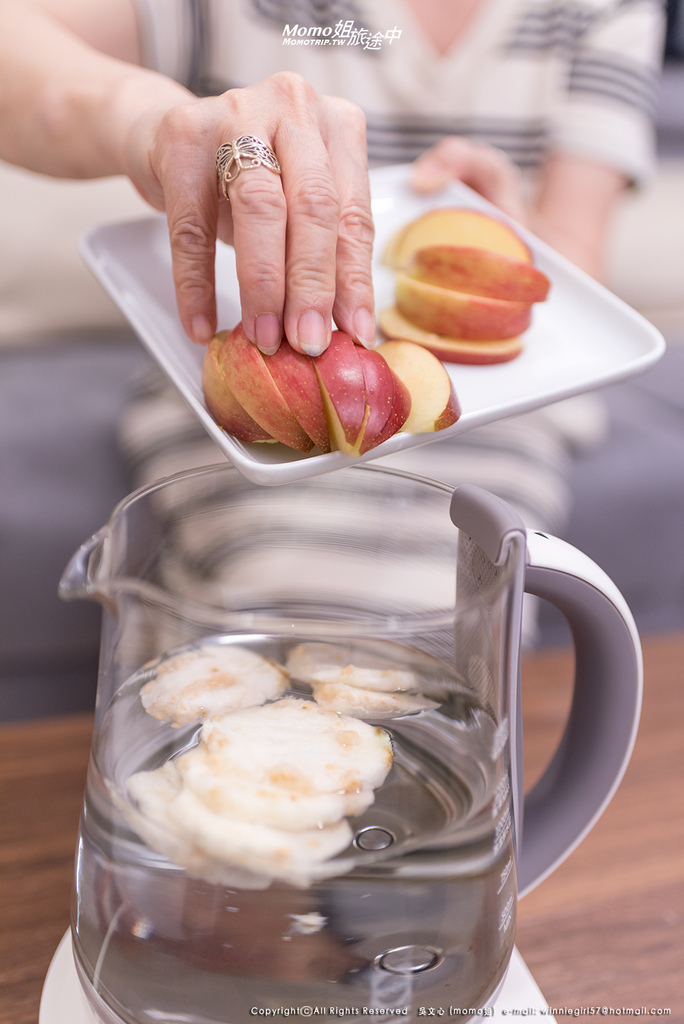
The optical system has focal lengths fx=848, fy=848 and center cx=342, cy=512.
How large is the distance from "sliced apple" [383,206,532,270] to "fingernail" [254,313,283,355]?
0.24 m

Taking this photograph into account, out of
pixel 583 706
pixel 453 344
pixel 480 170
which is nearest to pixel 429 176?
pixel 480 170

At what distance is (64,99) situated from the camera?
52cm

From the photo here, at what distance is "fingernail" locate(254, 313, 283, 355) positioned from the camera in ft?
1.23

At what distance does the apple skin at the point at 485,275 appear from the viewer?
21.6 inches

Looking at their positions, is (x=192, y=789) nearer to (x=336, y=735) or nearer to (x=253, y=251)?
(x=336, y=735)

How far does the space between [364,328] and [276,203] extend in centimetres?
7

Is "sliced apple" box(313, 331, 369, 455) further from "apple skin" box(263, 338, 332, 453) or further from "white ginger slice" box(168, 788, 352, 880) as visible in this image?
"white ginger slice" box(168, 788, 352, 880)

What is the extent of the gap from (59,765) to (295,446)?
0.22 metres

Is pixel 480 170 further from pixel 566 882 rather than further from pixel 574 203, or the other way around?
pixel 566 882

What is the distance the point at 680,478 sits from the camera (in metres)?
0.90

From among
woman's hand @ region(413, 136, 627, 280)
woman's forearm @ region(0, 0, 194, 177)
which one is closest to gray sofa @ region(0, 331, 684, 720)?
woman's hand @ region(413, 136, 627, 280)

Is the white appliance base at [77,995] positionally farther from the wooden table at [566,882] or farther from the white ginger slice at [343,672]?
the white ginger slice at [343,672]

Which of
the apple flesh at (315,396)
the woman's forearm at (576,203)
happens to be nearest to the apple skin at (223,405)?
the apple flesh at (315,396)

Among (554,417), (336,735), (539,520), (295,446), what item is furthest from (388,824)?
(554,417)
